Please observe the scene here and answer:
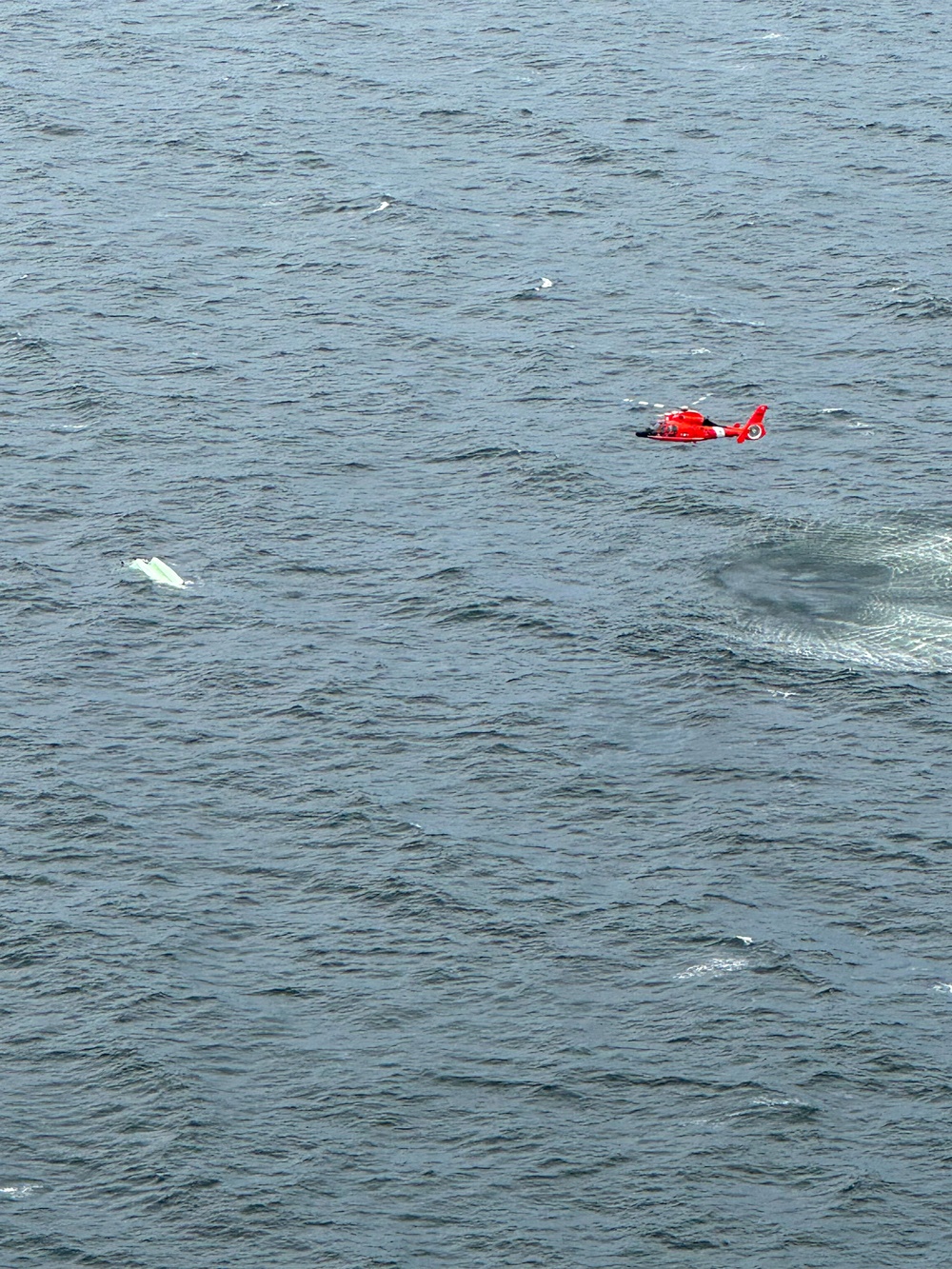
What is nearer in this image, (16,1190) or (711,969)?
(16,1190)

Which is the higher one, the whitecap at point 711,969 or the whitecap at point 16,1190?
the whitecap at point 711,969

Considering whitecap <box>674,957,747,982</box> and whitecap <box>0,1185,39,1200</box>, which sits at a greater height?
whitecap <box>674,957,747,982</box>

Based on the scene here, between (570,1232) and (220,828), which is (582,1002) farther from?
(220,828)

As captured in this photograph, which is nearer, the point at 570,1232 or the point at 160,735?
the point at 570,1232

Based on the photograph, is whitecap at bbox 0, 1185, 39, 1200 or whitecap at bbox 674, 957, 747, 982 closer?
whitecap at bbox 0, 1185, 39, 1200

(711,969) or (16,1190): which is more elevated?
(711,969)

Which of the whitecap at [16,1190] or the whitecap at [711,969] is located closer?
the whitecap at [16,1190]

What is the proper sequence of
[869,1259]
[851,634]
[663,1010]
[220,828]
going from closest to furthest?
[869,1259] → [663,1010] → [220,828] → [851,634]

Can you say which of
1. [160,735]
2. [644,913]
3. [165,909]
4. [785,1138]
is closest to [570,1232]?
[785,1138]

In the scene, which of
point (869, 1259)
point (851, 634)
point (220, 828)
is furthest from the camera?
point (851, 634)
